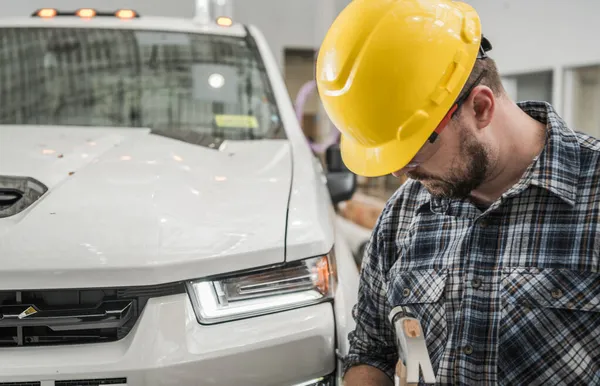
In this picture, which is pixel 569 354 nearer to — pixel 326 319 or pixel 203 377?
pixel 326 319

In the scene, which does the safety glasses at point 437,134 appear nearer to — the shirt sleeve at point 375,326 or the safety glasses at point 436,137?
the safety glasses at point 436,137

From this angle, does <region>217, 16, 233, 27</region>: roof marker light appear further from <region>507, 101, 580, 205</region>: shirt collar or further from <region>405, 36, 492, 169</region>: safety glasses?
<region>507, 101, 580, 205</region>: shirt collar

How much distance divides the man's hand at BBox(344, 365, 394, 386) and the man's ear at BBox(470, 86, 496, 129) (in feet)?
2.33

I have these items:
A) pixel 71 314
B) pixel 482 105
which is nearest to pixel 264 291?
pixel 71 314

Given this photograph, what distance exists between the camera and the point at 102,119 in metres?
2.81

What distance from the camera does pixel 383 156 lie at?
1.39 meters

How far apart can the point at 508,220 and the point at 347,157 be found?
0.41 meters

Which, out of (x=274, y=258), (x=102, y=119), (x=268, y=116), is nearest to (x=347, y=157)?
(x=274, y=258)

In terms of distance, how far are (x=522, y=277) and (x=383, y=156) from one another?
0.39 metres

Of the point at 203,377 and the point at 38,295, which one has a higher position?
the point at 38,295

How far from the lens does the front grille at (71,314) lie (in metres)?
1.57

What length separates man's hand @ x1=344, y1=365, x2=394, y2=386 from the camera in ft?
5.31

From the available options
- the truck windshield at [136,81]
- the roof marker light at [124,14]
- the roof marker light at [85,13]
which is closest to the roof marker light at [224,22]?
the truck windshield at [136,81]

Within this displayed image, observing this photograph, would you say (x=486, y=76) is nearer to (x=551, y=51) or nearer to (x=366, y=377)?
(x=366, y=377)
